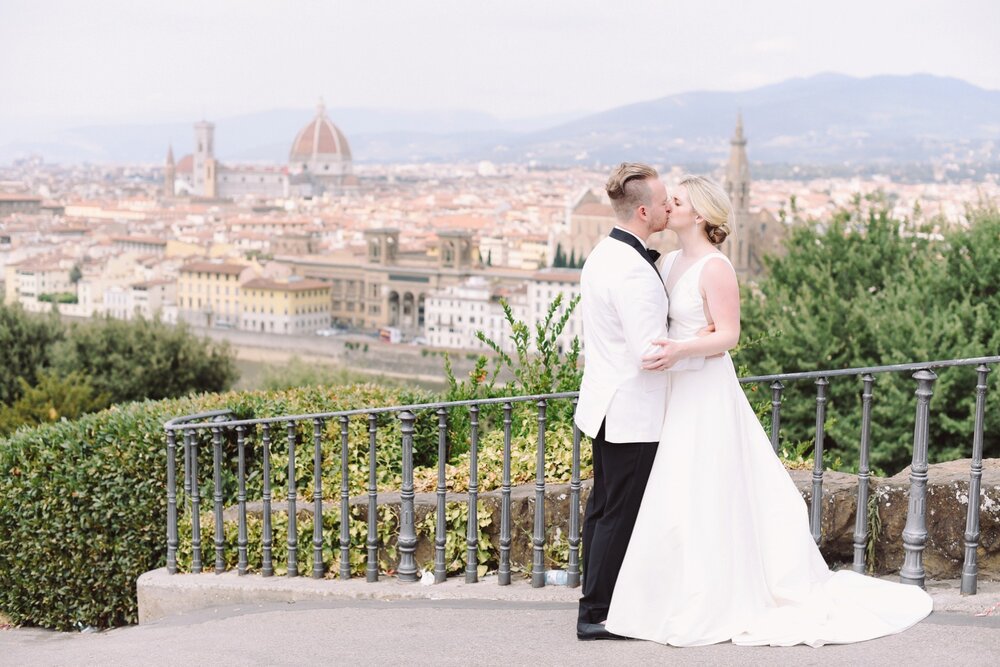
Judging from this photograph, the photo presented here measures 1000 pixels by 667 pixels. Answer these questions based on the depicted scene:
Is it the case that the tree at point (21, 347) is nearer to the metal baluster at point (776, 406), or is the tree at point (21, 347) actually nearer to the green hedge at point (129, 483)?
the green hedge at point (129, 483)

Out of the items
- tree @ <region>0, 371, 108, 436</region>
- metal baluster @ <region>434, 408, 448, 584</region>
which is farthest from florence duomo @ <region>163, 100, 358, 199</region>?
metal baluster @ <region>434, 408, 448, 584</region>

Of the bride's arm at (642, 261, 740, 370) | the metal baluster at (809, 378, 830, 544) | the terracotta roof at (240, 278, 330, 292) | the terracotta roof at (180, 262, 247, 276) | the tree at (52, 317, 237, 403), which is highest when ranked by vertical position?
the bride's arm at (642, 261, 740, 370)

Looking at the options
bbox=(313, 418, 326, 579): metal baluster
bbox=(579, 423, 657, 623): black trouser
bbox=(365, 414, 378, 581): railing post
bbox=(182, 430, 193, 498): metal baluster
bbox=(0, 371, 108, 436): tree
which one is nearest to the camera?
bbox=(579, 423, 657, 623): black trouser

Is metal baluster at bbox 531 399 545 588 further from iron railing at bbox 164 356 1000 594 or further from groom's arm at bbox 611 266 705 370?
groom's arm at bbox 611 266 705 370

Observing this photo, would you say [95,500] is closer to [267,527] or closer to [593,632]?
[267,527]

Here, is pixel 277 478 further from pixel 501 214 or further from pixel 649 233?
pixel 501 214

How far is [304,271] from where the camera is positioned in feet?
299

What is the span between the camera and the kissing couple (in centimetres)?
283

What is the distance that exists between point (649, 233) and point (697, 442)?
492 millimetres

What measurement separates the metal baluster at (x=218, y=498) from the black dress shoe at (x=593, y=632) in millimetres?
1574

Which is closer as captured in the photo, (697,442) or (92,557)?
(697,442)

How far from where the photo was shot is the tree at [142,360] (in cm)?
1748

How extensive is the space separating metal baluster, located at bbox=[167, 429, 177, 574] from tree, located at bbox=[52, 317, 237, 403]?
43.0ft

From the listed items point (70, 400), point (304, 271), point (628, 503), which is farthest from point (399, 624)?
point (304, 271)
